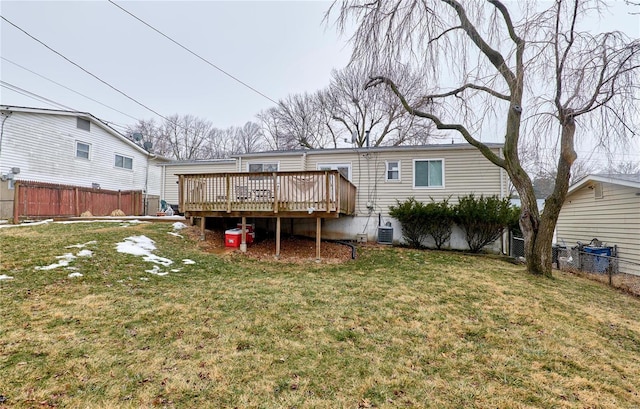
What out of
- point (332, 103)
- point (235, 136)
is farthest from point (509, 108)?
point (235, 136)

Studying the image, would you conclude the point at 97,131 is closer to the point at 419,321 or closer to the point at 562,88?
the point at 419,321

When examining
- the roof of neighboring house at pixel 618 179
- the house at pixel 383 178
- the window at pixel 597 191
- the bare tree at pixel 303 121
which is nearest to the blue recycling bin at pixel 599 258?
the window at pixel 597 191

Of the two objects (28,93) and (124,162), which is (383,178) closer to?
(124,162)

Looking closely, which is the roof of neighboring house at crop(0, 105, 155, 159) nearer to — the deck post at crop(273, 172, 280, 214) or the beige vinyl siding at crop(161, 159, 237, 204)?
the beige vinyl siding at crop(161, 159, 237, 204)

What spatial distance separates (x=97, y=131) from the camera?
16078 mm

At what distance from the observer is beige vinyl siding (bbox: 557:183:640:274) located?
938cm

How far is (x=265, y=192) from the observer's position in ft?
27.2

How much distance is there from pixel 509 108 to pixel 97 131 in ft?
61.7

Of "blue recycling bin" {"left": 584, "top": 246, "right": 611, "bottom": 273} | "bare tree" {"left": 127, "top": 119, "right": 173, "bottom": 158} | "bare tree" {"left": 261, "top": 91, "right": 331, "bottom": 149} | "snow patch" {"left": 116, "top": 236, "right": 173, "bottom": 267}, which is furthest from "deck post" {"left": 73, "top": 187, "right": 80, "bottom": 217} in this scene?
"bare tree" {"left": 127, "top": 119, "right": 173, "bottom": 158}

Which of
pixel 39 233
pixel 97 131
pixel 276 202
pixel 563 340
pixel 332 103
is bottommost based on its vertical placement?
pixel 563 340

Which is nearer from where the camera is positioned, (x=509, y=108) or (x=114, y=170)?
(x=509, y=108)

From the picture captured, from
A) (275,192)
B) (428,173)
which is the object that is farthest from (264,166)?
(428,173)

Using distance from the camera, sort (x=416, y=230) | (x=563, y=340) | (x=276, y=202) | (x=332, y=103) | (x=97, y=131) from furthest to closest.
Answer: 1. (x=332, y=103)
2. (x=97, y=131)
3. (x=416, y=230)
4. (x=276, y=202)
5. (x=563, y=340)

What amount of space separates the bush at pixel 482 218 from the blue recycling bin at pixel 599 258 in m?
2.32
